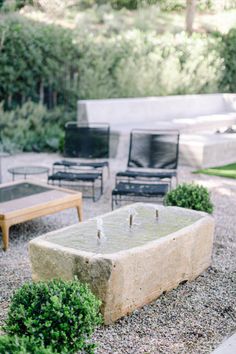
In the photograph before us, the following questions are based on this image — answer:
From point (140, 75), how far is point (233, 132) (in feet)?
10.9

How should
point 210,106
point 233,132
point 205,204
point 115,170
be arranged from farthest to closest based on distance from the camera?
1. point 210,106
2. point 233,132
3. point 115,170
4. point 205,204

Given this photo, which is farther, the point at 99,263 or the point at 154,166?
the point at 154,166

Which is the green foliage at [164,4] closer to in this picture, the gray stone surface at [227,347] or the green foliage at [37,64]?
the green foliage at [37,64]

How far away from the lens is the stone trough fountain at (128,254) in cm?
415

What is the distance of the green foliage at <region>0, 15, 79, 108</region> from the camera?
41.4ft

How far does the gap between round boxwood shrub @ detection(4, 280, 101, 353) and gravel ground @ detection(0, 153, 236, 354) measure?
49cm

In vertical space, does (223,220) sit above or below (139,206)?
below

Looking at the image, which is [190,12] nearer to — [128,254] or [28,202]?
[28,202]

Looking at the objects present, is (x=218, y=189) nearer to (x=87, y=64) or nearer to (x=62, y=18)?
(x=87, y=64)

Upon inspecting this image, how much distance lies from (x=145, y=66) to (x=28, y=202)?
898cm

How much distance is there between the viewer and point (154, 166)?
919 cm

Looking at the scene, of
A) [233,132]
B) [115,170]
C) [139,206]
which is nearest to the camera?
[139,206]

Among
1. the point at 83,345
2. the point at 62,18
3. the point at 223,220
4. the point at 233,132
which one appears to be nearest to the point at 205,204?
the point at 223,220

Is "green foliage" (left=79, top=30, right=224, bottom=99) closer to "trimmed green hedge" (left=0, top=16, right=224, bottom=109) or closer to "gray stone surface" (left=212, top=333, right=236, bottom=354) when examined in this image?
"trimmed green hedge" (left=0, top=16, right=224, bottom=109)
